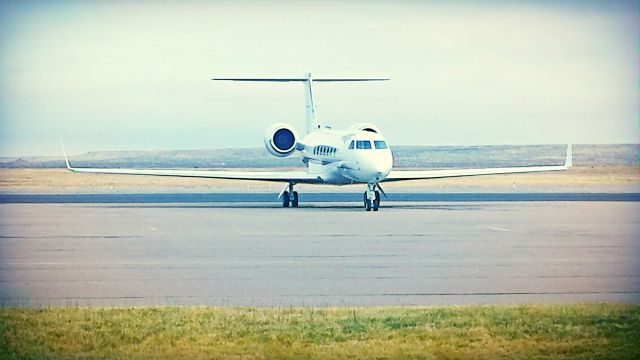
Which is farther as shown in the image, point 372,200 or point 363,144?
point 363,144

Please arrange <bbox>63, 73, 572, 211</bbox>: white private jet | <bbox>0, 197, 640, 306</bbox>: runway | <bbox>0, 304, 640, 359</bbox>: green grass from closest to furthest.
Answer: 1. <bbox>0, 304, 640, 359</bbox>: green grass
2. <bbox>0, 197, 640, 306</bbox>: runway
3. <bbox>63, 73, 572, 211</bbox>: white private jet

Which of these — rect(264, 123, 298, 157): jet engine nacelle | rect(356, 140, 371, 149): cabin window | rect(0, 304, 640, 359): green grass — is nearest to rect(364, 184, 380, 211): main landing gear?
rect(356, 140, 371, 149): cabin window

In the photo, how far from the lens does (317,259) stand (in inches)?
774

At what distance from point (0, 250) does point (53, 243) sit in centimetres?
150

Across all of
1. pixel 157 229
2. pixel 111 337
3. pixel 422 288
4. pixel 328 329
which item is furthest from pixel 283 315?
pixel 157 229

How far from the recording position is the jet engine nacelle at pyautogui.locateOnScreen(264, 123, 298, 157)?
45.6m

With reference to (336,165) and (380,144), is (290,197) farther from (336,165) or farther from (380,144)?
(380,144)

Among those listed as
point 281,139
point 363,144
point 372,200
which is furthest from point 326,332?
point 281,139

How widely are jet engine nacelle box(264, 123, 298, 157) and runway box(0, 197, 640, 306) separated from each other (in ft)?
37.8

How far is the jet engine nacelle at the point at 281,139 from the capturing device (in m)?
45.6

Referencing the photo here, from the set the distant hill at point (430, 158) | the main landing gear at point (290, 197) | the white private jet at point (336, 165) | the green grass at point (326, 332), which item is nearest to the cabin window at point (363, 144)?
the white private jet at point (336, 165)

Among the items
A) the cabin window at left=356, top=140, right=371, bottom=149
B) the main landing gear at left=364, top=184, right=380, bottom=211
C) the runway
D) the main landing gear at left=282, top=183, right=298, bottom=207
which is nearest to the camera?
the runway

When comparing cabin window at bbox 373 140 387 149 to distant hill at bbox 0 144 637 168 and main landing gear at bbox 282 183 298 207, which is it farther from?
distant hill at bbox 0 144 637 168

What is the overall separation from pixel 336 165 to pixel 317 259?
22.5m
